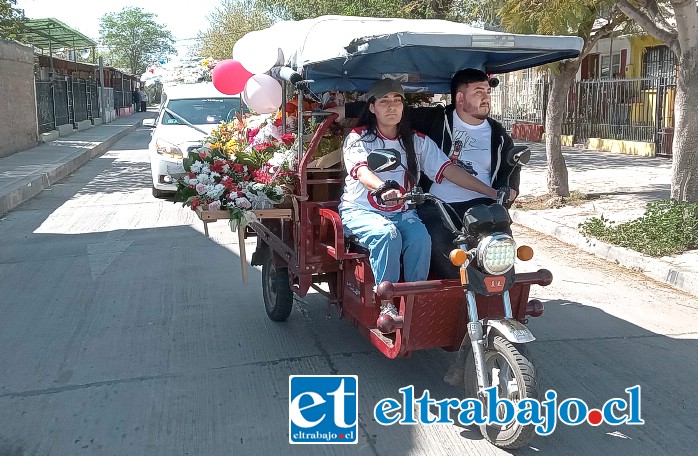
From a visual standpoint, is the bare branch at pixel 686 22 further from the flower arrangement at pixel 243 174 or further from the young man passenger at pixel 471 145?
the flower arrangement at pixel 243 174

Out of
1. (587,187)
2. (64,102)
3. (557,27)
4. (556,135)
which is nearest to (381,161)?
(557,27)

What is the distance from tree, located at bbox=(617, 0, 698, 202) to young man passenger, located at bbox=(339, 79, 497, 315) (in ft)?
15.1

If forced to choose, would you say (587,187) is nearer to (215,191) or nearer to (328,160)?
(328,160)

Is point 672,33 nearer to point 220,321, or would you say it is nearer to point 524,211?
point 524,211

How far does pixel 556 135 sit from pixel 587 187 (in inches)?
70.7

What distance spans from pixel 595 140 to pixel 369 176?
16.8 meters

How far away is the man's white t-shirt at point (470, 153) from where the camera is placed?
4.73 meters

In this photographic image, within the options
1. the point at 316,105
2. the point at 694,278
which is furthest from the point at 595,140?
the point at 316,105

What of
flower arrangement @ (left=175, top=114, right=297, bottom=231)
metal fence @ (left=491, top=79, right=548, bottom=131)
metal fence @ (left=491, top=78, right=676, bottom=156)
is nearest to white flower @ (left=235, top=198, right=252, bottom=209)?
flower arrangement @ (left=175, top=114, right=297, bottom=231)

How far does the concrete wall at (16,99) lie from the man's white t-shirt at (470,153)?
661 inches

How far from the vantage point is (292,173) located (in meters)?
5.15

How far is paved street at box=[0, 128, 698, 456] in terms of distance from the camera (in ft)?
12.9

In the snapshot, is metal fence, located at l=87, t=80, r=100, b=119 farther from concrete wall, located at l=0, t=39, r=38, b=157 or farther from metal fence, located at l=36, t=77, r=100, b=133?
concrete wall, located at l=0, t=39, r=38, b=157

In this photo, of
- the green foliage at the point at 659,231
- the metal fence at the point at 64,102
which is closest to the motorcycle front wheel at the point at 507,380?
the green foliage at the point at 659,231
